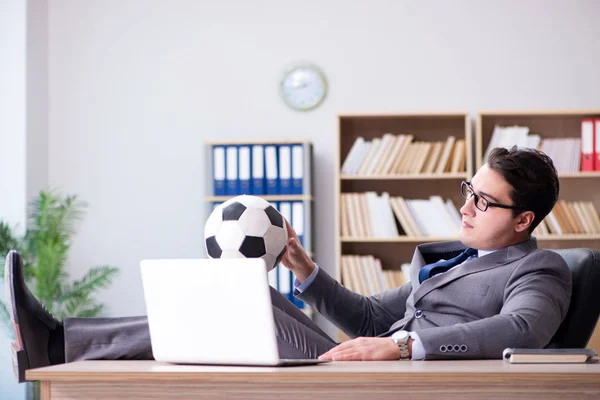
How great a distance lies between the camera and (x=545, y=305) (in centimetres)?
161

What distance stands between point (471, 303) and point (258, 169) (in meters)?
2.78

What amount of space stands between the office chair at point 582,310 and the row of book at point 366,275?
8.74 feet

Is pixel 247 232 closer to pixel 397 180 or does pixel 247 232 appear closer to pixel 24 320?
pixel 24 320

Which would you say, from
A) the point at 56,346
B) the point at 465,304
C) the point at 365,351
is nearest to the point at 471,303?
the point at 465,304

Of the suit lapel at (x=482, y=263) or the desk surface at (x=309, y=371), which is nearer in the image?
the desk surface at (x=309, y=371)

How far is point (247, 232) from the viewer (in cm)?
199

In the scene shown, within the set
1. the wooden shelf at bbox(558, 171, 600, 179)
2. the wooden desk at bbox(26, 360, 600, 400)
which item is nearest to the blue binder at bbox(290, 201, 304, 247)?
the wooden shelf at bbox(558, 171, 600, 179)

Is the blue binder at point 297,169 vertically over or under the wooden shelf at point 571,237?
over

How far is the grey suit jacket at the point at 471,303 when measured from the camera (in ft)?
4.93

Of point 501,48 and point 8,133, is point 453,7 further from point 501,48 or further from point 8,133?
point 8,133

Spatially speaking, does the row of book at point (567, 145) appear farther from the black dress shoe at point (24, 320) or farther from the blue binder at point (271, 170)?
the black dress shoe at point (24, 320)

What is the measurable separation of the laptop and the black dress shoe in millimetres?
512

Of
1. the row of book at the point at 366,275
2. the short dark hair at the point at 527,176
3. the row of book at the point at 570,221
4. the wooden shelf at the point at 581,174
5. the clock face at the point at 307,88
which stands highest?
the clock face at the point at 307,88

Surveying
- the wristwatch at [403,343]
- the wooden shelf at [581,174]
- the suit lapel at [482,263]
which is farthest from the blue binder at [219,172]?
the wristwatch at [403,343]
